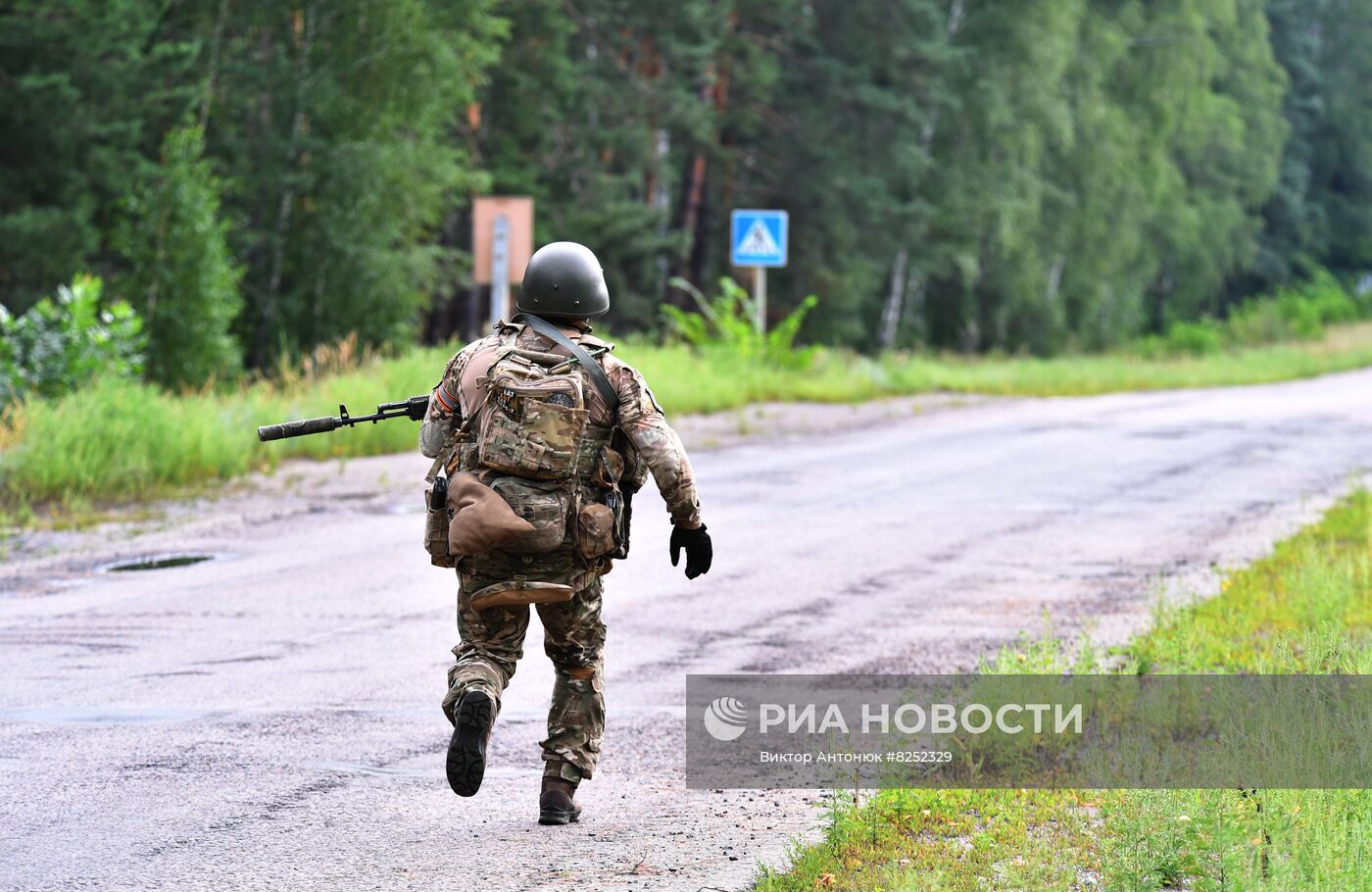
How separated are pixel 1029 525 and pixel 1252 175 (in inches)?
2120

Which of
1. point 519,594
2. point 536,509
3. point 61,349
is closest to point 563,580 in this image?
point 519,594

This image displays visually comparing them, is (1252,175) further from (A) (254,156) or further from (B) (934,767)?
(B) (934,767)

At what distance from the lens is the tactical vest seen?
17.6 ft

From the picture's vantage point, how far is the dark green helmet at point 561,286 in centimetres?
556

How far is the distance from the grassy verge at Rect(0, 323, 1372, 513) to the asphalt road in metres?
0.70

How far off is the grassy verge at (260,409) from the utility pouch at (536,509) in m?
8.44

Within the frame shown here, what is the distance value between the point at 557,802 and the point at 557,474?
3.32ft

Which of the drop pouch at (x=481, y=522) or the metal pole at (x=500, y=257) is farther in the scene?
the metal pole at (x=500, y=257)

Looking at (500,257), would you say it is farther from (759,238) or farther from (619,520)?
(619,520)

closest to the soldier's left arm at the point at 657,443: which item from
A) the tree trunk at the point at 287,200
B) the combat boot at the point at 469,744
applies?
the combat boot at the point at 469,744

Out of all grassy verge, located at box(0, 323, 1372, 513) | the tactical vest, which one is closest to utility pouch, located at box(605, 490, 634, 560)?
the tactical vest

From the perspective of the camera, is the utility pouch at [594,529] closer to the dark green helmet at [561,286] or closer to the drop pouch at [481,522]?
the drop pouch at [481,522]

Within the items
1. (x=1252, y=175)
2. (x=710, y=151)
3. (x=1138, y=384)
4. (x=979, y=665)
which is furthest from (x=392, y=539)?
(x=1252, y=175)
